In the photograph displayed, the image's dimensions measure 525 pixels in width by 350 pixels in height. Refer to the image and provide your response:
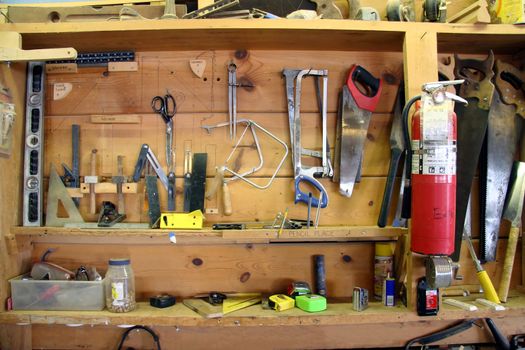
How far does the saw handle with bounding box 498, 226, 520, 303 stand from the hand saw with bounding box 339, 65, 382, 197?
59 cm

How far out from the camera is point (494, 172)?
139 centimetres

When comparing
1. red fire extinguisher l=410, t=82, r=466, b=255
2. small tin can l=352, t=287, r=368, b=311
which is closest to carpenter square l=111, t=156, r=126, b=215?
small tin can l=352, t=287, r=368, b=311

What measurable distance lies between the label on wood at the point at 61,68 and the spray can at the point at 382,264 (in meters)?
1.30

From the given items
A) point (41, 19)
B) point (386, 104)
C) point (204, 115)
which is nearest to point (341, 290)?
point (386, 104)

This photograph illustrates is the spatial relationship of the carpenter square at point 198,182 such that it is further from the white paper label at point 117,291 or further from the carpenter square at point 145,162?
the white paper label at point 117,291

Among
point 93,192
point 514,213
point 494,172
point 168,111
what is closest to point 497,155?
point 494,172

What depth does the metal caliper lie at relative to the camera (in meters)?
1.38

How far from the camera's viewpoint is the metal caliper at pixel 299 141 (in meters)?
1.38

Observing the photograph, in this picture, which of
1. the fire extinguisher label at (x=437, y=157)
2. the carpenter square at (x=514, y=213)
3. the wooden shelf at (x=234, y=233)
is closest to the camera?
the fire extinguisher label at (x=437, y=157)

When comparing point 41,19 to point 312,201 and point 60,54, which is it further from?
point 312,201

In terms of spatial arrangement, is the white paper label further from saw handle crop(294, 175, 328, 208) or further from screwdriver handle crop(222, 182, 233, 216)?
saw handle crop(294, 175, 328, 208)

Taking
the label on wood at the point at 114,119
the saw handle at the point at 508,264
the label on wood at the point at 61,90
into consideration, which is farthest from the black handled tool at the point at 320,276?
the label on wood at the point at 61,90

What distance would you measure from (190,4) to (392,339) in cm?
148

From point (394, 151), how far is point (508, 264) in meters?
0.56
